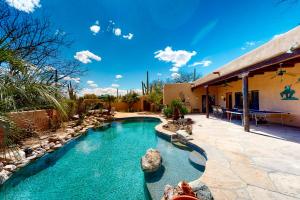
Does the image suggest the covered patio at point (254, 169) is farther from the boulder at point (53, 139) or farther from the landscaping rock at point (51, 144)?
the boulder at point (53, 139)

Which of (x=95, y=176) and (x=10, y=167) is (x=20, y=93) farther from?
(x=10, y=167)

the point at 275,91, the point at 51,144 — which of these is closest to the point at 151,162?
the point at 51,144

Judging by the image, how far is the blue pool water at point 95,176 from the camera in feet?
15.1

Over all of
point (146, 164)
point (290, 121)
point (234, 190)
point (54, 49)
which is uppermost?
point (54, 49)

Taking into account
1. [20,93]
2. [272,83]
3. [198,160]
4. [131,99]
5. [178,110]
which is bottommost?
[198,160]

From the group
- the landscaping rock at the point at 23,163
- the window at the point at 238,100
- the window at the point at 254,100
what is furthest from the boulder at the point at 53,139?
the window at the point at 238,100

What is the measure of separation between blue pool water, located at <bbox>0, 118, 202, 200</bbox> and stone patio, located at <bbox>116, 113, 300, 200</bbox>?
1.04 m

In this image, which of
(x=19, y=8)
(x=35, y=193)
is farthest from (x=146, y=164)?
(x=19, y=8)

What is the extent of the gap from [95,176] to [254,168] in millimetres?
4733

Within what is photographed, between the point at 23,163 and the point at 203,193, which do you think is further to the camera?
the point at 23,163

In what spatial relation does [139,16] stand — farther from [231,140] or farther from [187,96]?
[231,140]

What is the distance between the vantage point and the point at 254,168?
391 cm

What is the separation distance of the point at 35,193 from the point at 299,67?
11866 millimetres

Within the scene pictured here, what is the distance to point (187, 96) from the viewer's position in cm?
1889
